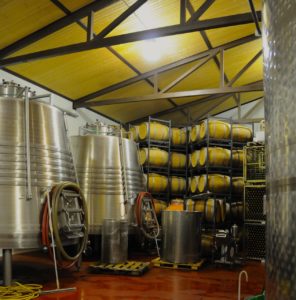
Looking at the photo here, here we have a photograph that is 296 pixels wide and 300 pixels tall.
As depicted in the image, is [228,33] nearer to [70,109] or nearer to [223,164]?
[223,164]

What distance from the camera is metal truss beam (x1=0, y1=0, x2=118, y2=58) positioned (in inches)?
302

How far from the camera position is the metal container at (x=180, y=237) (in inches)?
261

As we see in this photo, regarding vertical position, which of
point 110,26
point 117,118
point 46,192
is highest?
point 110,26

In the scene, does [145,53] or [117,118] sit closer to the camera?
[145,53]

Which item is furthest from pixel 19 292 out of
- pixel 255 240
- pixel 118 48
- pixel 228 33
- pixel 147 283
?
pixel 228 33

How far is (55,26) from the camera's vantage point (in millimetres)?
7938

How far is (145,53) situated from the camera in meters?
9.72

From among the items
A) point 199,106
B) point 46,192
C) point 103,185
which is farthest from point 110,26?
point 199,106

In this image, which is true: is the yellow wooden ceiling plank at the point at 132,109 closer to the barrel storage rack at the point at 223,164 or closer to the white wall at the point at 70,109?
the white wall at the point at 70,109

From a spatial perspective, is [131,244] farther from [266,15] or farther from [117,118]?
[266,15]

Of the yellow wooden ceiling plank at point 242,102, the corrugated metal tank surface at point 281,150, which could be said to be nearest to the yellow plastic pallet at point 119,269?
the corrugated metal tank surface at point 281,150

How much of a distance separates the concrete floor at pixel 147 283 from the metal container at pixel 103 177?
1009 millimetres

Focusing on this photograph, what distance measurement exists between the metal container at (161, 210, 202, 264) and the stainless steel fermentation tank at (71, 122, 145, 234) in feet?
3.05

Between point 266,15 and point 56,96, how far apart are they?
978 cm
